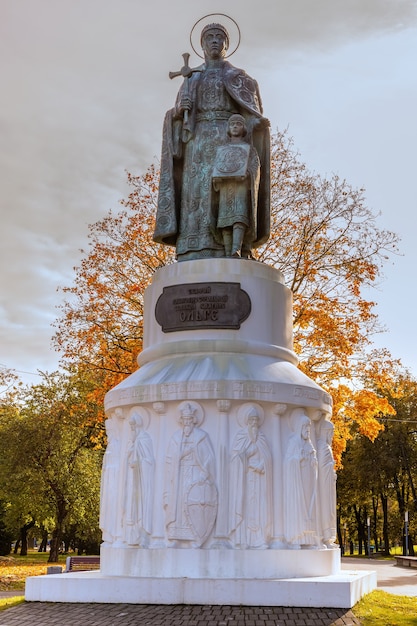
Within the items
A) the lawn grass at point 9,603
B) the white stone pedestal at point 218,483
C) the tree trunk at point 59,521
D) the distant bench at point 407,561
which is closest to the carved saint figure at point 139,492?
the white stone pedestal at point 218,483

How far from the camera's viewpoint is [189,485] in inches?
340

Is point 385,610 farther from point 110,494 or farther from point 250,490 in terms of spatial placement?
point 110,494

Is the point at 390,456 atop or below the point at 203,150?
below

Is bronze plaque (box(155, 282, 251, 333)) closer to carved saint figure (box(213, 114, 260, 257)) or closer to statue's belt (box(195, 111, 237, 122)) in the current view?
carved saint figure (box(213, 114, 260, 257))

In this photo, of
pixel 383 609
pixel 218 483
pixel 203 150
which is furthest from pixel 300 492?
pixel 203 150

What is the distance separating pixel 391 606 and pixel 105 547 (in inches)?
146

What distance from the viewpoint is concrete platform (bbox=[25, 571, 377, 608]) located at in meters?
7.76

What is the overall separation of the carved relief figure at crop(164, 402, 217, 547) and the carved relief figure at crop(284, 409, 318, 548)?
3.19 feet

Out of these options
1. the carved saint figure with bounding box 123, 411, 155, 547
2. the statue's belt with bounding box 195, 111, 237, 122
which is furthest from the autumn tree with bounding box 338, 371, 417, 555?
the carved saint figure with bounding box 123, 411, 155, 547

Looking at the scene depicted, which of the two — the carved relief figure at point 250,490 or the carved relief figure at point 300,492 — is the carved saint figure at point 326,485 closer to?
the carved relief figure at point 300,492

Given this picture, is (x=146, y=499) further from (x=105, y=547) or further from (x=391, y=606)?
(x=391, y=606)

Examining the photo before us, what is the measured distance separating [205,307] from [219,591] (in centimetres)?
394

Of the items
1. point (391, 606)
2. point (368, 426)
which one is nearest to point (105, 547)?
point (391, 606)

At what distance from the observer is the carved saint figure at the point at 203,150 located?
37.9 feet
